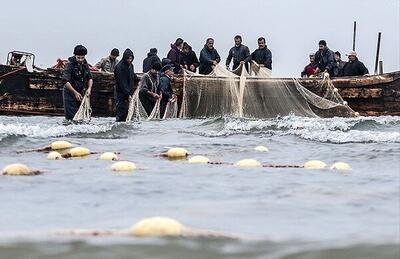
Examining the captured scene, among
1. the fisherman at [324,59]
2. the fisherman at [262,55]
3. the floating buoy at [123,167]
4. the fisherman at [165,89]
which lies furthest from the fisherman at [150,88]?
the floating buoy at [123,167]

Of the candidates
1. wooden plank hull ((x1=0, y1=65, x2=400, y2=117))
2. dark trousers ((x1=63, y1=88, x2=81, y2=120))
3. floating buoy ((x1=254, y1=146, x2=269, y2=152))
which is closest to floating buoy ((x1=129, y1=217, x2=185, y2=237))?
floating buoy ((x1=254, y1=146, x2=269, y2=152))

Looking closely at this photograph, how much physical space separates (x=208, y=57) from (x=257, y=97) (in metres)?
1.70

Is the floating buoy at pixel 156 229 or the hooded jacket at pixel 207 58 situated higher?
the hooded jacket at pixel 207 58

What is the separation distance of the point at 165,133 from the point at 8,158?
3769 mm

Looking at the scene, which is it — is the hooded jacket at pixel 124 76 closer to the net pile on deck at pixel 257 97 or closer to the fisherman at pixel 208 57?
the net pile on deck at pixel 257 97

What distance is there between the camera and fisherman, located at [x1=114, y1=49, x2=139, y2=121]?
Result: 40.0 ft

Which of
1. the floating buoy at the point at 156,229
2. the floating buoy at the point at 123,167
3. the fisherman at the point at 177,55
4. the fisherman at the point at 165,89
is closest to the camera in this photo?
the floating buoy at the point at 156,229

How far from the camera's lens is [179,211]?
3760mm

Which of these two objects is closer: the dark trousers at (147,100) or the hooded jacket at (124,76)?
the hooded jacket at (124,76)

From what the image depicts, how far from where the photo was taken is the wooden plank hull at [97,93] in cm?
1652

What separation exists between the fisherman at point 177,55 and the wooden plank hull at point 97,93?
59.4 inches

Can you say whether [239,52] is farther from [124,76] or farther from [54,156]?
[54,156]

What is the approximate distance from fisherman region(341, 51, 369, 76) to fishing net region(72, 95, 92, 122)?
7024mm

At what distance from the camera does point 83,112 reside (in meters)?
11.7
